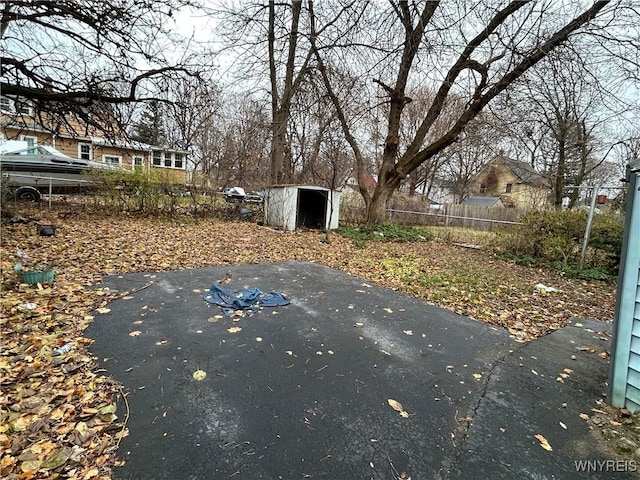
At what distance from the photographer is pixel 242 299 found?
13.4 feet

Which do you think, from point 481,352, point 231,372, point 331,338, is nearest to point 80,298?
point 231,372

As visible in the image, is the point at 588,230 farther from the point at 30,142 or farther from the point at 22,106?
the point at 30,142

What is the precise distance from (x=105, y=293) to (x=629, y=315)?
533cm

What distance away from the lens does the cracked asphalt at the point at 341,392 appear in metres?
1.74

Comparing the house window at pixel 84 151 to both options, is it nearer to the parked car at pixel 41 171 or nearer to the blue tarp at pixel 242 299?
the parked car at pixel 41 171

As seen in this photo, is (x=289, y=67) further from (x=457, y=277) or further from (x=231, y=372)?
(x=231, y=372)

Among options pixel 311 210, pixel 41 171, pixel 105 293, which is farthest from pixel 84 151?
pixel 105 293

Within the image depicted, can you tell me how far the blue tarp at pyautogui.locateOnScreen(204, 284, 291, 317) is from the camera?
3879 mm

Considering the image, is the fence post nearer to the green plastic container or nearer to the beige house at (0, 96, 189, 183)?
the green plastic container

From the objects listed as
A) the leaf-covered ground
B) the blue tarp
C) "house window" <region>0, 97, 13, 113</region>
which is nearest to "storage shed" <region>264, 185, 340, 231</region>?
the leaf-covered ground

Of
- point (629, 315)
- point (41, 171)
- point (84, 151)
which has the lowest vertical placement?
point (629, 315)

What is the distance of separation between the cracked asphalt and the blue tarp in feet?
0.51

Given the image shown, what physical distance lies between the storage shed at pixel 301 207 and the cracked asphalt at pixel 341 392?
21.8 feet

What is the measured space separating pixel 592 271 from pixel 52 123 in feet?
40.4
